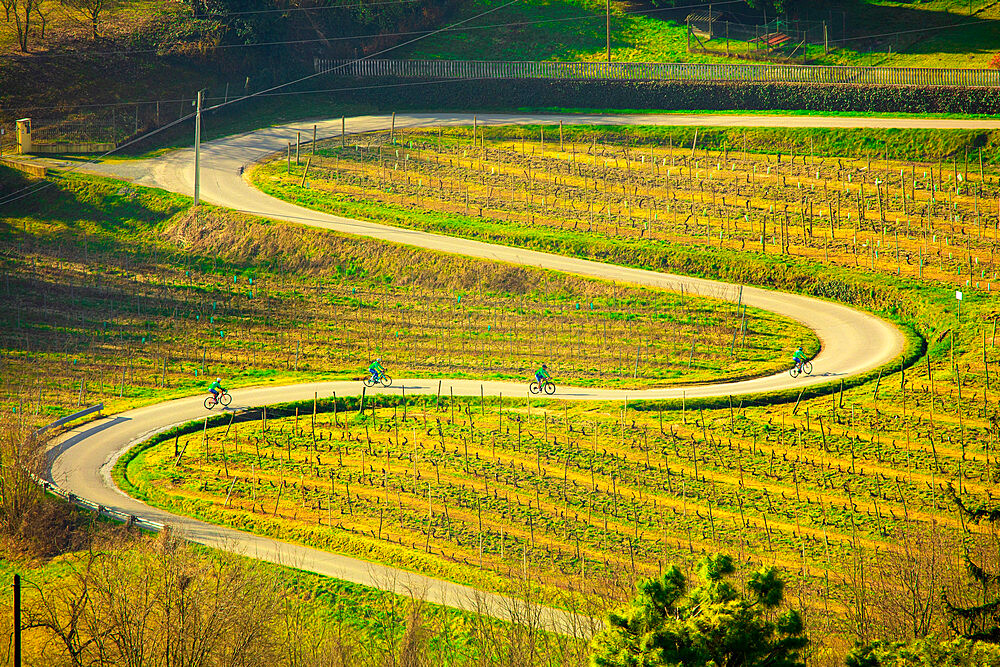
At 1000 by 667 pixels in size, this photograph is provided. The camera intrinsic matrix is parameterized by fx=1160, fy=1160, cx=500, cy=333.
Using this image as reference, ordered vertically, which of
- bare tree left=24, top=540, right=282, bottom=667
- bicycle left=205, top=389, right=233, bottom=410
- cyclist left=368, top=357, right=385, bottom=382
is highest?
cyclist left=368, top=357, right=385, bottom=382

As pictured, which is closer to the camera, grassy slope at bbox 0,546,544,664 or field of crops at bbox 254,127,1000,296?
grassy slope at bbox 0,546,544,664

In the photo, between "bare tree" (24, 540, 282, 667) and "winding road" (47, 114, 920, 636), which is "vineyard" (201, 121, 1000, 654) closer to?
"winding road" (47, 114, 920, 636)

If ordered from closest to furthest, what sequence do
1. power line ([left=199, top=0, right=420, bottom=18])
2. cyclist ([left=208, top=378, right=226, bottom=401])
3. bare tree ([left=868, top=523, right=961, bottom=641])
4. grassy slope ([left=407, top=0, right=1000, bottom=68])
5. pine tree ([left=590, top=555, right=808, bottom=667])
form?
pine tree ([left=590, top=555, right=808, bottom=667]) → bare tree ([left=868, top=523, right=961, bottom=641]) → cyclist ([left=208, top=378, right=226, bottom=401]) → power line ([left=199, top=0, right=420, bottom=18]) → grassy slope ([left=407, top=0, right=1000, bottom=68])

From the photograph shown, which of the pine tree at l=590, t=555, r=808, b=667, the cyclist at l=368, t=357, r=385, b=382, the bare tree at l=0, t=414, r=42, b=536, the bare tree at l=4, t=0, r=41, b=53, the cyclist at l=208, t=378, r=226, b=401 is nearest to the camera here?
the pine tree at l=590, t=555, r=808, b=667

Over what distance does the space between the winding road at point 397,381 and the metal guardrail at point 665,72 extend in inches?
170

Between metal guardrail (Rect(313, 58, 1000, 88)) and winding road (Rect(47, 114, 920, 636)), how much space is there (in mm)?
4313

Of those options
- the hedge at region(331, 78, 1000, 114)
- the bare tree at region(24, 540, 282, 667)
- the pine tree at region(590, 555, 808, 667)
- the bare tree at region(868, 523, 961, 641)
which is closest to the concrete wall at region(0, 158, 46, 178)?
the hedge at region(331, 78, 1000, 114)

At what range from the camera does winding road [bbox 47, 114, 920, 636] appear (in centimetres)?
4088

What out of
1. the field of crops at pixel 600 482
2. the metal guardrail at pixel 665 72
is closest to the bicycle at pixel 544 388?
the field of crops at pixel 600 482

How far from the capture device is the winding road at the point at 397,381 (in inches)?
1609

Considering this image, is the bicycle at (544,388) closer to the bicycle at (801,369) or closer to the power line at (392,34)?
the bicycle at (801,369)

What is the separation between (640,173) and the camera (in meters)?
77.6

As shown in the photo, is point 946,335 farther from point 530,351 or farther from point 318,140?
point 318,140

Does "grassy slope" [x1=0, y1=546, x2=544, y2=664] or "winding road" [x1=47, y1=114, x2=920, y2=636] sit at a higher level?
"winding road" [x1=47, y1=114, x2=920, y2=636]
